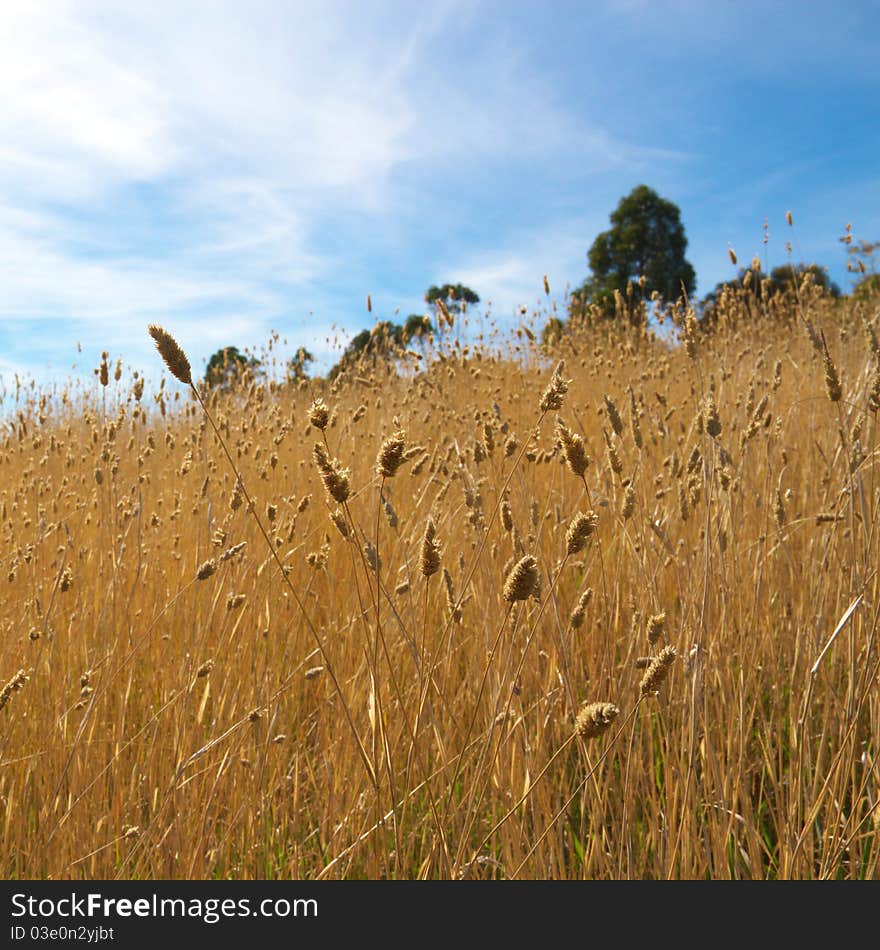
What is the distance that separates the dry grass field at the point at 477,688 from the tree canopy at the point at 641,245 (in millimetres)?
15846

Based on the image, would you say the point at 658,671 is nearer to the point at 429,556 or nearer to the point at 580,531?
the point at 580,531

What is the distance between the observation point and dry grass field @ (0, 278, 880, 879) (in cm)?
115

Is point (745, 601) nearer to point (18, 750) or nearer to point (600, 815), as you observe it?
point (600, 815)

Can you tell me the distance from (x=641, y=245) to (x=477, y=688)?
1799 cm

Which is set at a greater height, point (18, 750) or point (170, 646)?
point (170, 646)

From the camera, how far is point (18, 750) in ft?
5.91

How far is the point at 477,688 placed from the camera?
1.68m

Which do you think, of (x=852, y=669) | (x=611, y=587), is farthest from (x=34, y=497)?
(x=852, y=669)

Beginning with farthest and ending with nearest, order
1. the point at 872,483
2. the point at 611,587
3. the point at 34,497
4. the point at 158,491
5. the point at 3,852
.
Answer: the point at 158,491, the point at 34,497, the point at 872,483, the point at 611,587, the point at 3,852

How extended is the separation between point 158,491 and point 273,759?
2923mm

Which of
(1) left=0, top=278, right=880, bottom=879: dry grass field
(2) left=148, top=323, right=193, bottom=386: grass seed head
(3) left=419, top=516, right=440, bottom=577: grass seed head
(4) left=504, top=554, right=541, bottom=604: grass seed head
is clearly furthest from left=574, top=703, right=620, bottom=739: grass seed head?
(2) left=148, top=323, right=193, bottom=386: grass seed head

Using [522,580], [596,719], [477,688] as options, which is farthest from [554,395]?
[477,688]

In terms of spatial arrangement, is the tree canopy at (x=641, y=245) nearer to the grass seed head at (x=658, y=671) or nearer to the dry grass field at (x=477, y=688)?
the dry grass field at (x=477, y=688)

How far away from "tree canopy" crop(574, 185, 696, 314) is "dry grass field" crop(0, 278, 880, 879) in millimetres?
15846
